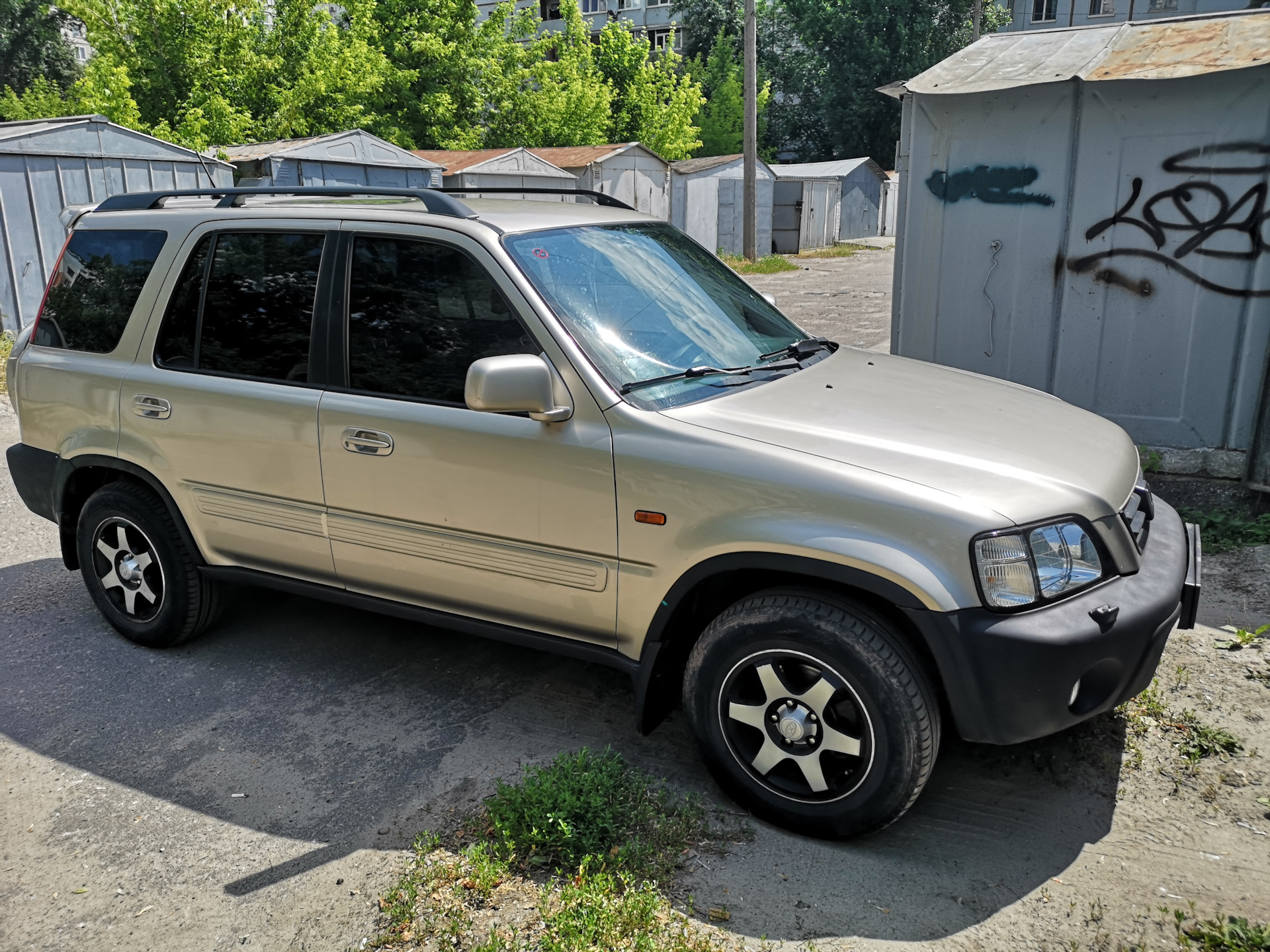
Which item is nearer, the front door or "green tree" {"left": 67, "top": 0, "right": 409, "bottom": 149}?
the front door

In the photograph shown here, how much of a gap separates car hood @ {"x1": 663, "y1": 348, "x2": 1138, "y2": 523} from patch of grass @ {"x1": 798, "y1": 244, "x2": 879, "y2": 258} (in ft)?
89.8

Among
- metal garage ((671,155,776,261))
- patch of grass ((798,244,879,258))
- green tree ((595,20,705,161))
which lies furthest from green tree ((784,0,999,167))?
metal garage ((671,155,776,261))

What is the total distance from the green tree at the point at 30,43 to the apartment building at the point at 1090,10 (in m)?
32.3

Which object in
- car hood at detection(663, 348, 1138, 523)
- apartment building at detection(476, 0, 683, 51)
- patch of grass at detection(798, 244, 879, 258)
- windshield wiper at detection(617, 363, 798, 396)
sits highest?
apartment building at detection(476, 0, 683, 51)

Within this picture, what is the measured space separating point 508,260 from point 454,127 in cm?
2583

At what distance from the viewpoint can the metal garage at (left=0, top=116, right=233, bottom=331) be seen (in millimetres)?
11461

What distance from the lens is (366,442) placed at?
11.9 feet

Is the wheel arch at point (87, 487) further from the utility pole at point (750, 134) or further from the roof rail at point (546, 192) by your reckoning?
the utility pole at point (750, 134)

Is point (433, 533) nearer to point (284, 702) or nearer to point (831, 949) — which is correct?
point (284, 702)

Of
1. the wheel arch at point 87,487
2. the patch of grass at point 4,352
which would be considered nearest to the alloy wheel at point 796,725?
the wheel arch at point 87,487

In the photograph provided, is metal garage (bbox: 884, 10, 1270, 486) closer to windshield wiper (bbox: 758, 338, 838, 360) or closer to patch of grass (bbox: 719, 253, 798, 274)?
windshield wiper (bbox: 758, 338, 838, 360)

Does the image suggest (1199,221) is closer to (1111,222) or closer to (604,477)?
(1111,222)

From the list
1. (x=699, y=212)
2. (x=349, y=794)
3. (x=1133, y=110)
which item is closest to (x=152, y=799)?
(x=349, y=794)

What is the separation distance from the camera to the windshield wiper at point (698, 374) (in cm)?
327
